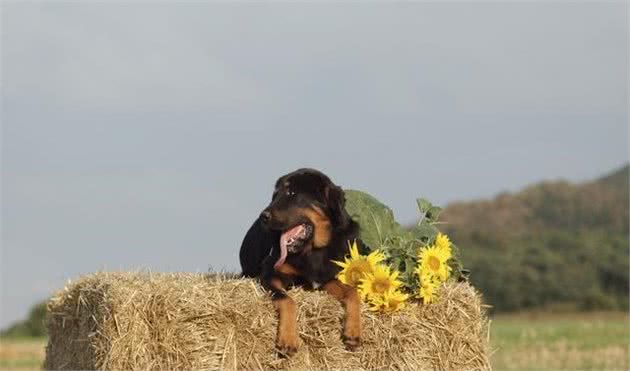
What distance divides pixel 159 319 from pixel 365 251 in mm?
1569

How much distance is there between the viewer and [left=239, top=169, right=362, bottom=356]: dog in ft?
22.0

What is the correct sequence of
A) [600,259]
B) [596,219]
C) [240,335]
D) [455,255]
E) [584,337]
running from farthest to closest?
[596,219], [600,259], [584,337], [455,255], [240,335]

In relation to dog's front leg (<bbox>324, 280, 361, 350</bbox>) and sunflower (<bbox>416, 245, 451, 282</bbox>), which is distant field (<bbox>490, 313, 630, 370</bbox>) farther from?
dog's front leg (<bbox>324, 280, 361, 350</bbox>)

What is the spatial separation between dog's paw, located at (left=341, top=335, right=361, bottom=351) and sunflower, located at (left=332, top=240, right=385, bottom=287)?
362mm

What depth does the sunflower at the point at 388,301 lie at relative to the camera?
6875mm

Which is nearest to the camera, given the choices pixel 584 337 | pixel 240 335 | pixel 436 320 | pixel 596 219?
pixel 240 335

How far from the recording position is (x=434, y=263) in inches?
286

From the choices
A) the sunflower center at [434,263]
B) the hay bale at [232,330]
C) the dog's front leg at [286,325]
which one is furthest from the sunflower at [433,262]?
the dog's front leg at [286,325]

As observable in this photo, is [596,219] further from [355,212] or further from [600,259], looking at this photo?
[355,212]

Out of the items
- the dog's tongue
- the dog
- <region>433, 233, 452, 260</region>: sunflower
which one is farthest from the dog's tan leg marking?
<region>433, 233, 452, 260</region>: sunflower

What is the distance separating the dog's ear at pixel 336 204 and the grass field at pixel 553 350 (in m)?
4.34

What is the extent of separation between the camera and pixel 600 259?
3291cm

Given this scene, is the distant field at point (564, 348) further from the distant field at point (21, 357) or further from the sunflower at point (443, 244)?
the distant field at point (21, 357)

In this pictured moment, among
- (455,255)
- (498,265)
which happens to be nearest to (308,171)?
(455,255)
